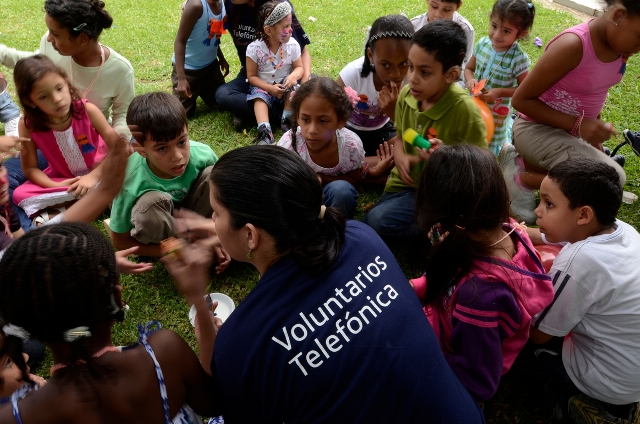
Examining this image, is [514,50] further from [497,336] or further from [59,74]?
[59,74]

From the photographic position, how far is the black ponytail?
1407 mm

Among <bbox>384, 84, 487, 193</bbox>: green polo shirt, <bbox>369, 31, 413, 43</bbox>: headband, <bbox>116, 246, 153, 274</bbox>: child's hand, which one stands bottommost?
<bbox>116, 246, 153, 274</bbox>: child's hand

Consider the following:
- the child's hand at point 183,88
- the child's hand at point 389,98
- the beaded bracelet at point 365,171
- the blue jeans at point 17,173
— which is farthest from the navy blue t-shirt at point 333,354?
the child's hand at point 183,88

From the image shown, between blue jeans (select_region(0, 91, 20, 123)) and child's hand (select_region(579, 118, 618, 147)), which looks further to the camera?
blue jeans (select_region(0, 91, 20, 123))

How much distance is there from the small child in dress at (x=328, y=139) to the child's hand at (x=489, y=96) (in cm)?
102

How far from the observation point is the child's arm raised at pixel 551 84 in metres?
2.76

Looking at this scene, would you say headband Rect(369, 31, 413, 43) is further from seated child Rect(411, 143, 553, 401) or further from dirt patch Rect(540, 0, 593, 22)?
dirt patch Rect(540, 0, 593, 22)

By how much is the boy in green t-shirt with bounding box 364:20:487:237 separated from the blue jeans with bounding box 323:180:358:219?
17 cm

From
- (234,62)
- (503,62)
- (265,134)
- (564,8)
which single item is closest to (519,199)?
(503,62)

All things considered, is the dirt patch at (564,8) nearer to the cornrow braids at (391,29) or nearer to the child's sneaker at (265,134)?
the cornrow braids at (391,29)

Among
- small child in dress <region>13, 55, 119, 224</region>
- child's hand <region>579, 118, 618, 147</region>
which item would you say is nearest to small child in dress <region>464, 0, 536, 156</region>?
child's hand <region>579, 118, 618, 147</region>

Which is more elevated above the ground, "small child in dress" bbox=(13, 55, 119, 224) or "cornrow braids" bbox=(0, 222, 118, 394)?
"cornrow braids" bbox=(0, 222, 118, 394)

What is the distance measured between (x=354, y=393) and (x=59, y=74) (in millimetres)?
2629

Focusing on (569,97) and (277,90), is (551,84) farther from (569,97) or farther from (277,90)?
(277,90)
